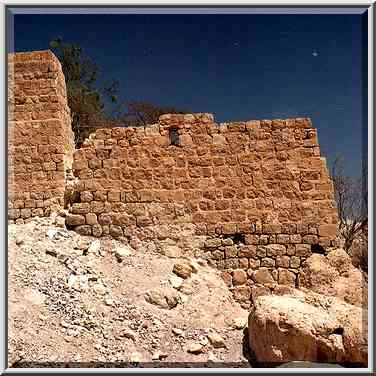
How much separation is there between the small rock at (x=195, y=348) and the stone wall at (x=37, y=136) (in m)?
2.87

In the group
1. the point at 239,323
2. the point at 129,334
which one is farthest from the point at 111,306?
the point at 239,323

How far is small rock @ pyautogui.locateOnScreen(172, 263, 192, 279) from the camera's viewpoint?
17.7 feet

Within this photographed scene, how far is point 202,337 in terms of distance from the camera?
4.72 m

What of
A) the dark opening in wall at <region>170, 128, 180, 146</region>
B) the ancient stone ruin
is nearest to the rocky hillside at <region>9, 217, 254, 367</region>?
the ancient stone ruin

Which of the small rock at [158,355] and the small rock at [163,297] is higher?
the small rock at [163,297]

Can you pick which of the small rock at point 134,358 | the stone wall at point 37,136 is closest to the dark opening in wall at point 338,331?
the small rock at point 134,358

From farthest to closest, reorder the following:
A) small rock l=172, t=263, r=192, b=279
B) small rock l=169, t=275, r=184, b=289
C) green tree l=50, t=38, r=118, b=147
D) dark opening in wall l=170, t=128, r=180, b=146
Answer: green tree l=50, t=38, r=118, b=147 → dark opening in wall l=170, t=128, r=180, b=146 → small rock l=172, t=263, r=192, b=279 → small rock l=169, t=275, r=184, b=289

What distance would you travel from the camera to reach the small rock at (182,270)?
213 inches

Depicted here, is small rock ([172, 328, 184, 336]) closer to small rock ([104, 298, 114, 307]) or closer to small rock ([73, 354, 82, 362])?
small rock ([104, 298, 114, 307])

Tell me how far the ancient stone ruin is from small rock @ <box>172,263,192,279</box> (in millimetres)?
423

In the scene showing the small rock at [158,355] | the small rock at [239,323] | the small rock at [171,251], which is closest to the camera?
the small rock at [158,355]

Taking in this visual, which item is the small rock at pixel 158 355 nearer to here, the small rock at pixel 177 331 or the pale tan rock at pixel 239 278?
the small rock at pixel 177 331

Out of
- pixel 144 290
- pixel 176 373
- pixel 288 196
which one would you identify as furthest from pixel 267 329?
pixel 288 196

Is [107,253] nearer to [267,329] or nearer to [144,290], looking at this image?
[144,290]
